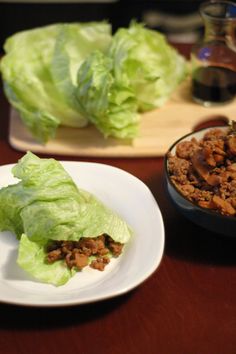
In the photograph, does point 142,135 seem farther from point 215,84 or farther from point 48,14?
point 48,14

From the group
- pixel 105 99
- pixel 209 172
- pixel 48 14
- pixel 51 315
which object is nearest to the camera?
pixel 51 315

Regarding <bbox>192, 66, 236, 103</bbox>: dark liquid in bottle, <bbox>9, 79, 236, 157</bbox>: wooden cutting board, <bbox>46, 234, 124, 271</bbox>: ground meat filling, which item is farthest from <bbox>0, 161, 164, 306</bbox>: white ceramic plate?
<bbox>192, 66, 236, 103</bbox>: dark liquid in bottle

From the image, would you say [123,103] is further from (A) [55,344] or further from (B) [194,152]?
(A) [55,344]

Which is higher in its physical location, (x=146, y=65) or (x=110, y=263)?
(x=146, y=65)

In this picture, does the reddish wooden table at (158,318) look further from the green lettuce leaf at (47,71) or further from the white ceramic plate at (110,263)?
the green lettuce leaf at (47,71)

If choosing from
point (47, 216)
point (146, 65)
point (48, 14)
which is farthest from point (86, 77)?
point (48, 14)

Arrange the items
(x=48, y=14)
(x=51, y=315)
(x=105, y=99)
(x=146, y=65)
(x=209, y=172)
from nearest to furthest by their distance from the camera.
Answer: (x=51, y=315) → (x=209, y=172) → (x=105, y=99) → (x=146, y=65) → (x=48, y=14)

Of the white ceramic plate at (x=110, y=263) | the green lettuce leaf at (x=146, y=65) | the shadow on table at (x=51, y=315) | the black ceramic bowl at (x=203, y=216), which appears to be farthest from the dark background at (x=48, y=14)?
the shadow on table at (x=51, y=315)

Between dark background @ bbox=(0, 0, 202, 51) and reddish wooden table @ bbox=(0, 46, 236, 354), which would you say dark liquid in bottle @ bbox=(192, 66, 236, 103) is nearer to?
reddish wooden table @ bbox=(0, 46, 236, 354)
